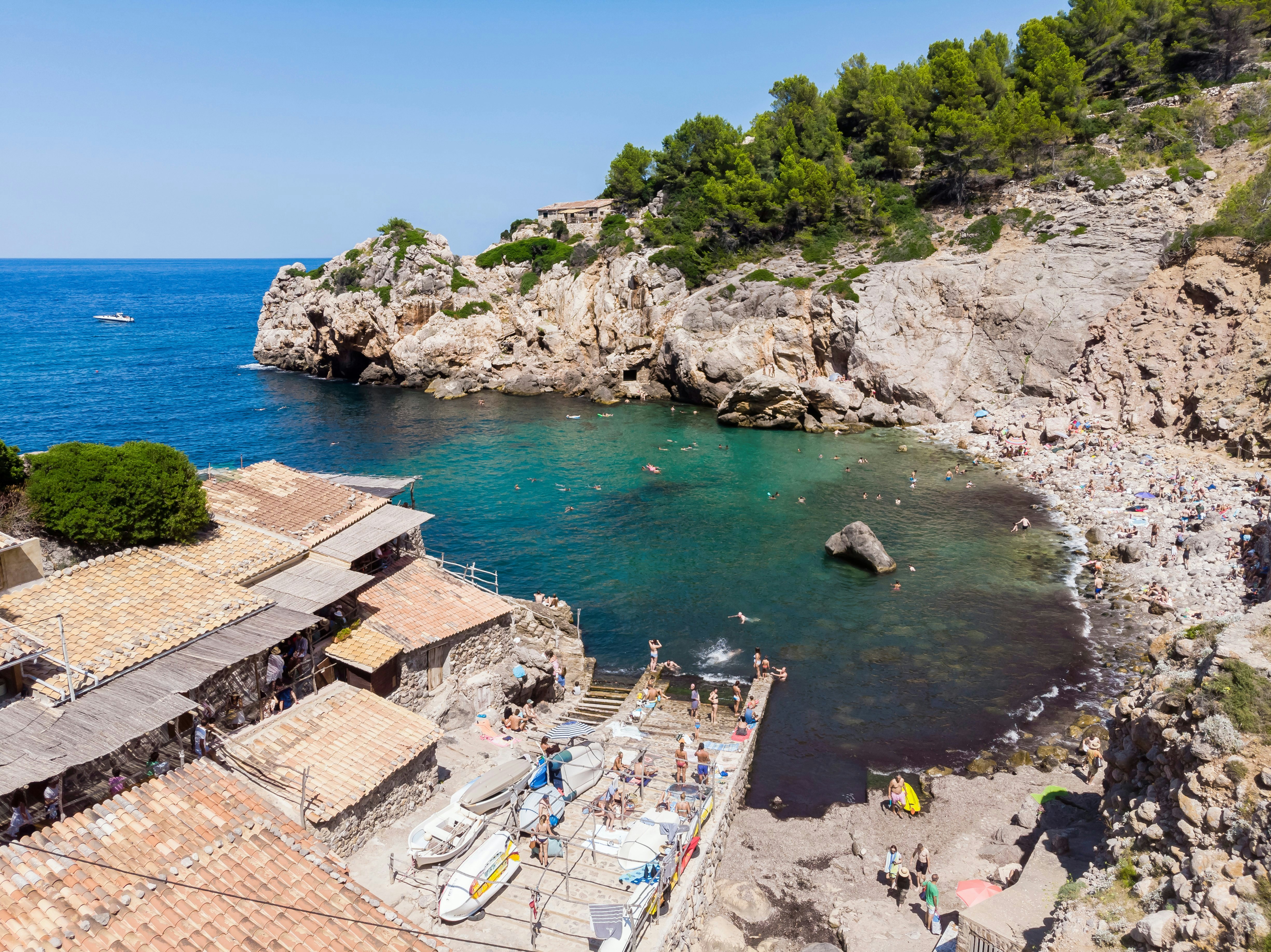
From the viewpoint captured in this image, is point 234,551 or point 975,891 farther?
point 234,551

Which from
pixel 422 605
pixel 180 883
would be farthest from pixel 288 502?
pixel 180 883

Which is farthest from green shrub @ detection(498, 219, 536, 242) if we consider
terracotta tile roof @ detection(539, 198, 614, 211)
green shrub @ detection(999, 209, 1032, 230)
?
green shrub @ detection(999, 209, 1032, 230)

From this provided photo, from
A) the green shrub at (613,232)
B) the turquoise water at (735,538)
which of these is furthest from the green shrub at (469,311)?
the green shrub at (613,232)

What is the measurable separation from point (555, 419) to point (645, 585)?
105 feet

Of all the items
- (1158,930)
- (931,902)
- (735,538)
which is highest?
Result: (1158,930)

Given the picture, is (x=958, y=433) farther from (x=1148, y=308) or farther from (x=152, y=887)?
(x=152, y=887)

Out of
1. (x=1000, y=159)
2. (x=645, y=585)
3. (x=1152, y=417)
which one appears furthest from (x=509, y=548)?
(x=1000, y=159)

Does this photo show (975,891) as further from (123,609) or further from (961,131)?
(961,131)

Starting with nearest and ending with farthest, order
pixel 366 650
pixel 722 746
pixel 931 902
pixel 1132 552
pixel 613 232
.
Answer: pixel 931 902 < pixel 366 650 < pixel 722 746 < pixel 1132 552 < pixel 613 232

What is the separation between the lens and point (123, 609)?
57.5ft

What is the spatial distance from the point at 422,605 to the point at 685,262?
5561 cm

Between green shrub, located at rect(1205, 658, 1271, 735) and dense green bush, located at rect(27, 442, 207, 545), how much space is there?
2374 cm

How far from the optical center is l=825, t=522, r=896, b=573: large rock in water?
1409 inches

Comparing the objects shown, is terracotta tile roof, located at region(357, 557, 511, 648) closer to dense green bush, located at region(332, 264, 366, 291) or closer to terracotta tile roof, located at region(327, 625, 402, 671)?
terracotta tile roof, located at region(327, 625, 402, 671)
